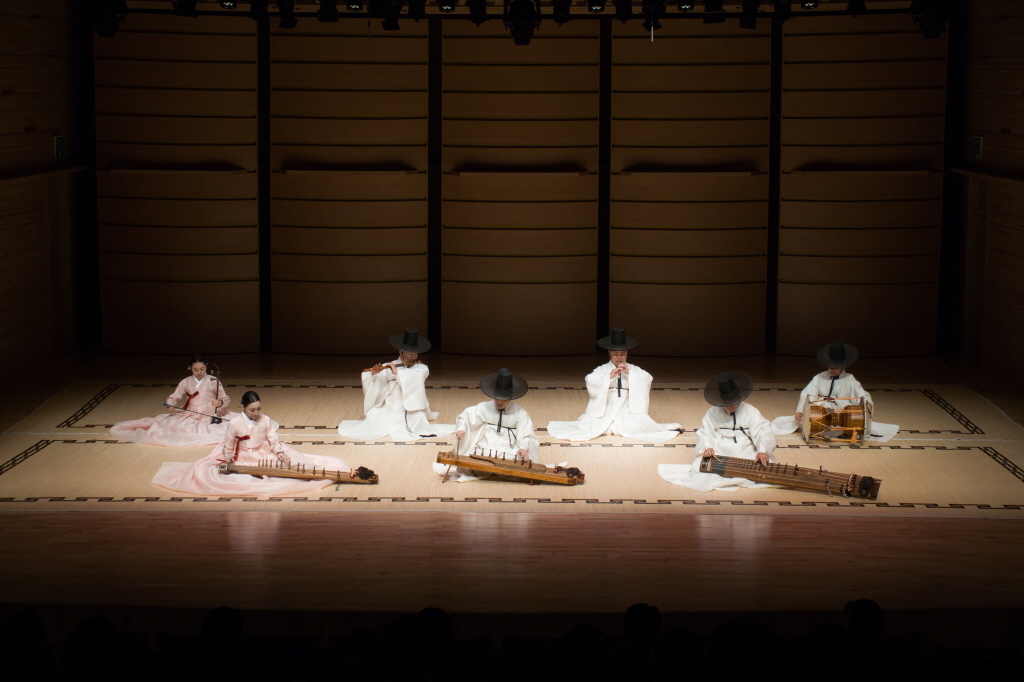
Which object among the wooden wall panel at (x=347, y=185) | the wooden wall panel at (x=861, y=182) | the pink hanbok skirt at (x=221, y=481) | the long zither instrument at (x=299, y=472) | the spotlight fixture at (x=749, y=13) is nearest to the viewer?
the pink hanbok skirt at (x=221, y=481)

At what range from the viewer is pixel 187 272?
1189 cm

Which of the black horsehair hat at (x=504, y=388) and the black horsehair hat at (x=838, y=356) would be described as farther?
the black horsehair hat at (x=838, y=356)

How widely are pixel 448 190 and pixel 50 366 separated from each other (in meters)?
4.48

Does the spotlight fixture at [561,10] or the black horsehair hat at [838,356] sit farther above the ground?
the spotlight fixture at [561,10]

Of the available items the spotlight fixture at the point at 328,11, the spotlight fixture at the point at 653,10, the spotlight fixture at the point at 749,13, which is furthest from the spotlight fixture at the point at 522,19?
the spotlight fixture at the point at 749,13

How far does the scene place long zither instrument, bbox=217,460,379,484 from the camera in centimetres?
790

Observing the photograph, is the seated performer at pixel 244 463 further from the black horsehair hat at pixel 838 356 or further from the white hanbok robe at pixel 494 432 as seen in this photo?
the black horsehair hat at pixel 838 356

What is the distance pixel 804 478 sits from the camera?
784 centimetres

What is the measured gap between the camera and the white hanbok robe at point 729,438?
8125mm

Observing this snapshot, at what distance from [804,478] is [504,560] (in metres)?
2.39

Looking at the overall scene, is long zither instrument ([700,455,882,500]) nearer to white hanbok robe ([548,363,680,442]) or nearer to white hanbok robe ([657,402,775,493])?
white hanbok robe ([657,402,775,493])

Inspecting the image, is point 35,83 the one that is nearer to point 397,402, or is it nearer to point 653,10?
point 397,402

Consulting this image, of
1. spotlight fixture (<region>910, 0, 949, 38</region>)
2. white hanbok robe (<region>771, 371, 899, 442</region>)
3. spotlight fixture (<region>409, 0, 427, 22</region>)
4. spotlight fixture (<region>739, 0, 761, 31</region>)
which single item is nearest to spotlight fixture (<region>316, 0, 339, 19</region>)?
spotlight fixture (<region>409, 0, 427, 22</region>)

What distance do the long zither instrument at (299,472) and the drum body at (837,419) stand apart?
356 centimetres
